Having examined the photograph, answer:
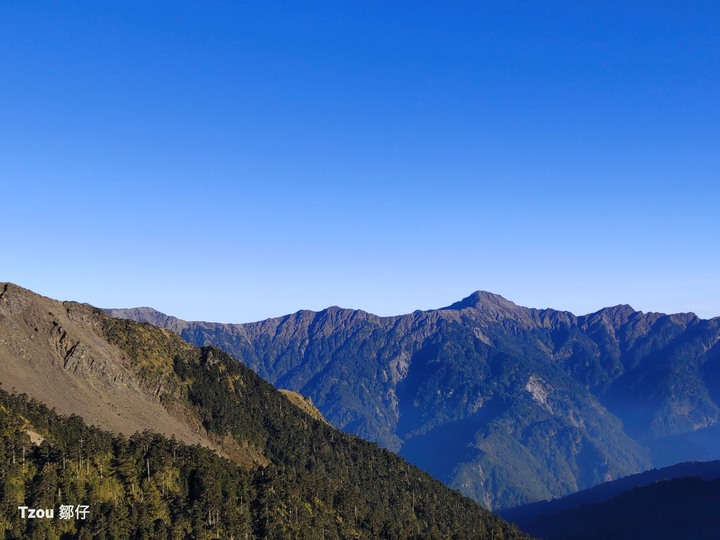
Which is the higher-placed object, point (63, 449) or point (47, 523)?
point (63, 449)

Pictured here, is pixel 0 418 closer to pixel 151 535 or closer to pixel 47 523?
pixel 47 523

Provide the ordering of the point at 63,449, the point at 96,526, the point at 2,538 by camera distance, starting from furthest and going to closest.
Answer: the point at 63,449 < the point at 96,526 < the point at 2,538

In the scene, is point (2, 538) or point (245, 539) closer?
point (2, 538)

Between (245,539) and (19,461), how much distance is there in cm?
6616

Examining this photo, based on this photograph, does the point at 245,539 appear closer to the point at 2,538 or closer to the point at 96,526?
the point at 96,526

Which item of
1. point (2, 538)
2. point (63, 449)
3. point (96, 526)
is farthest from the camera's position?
point (63, 449)

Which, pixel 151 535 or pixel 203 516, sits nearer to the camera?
pixel 151 535

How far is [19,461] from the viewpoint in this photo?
18150 centimetres

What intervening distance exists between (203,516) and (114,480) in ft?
89.0

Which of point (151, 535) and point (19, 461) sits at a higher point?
point (19, 461)

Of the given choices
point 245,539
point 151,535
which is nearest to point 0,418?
point 151,535

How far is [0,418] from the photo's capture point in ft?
644

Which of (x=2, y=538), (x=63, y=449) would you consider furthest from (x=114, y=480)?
(x=2, y=538)

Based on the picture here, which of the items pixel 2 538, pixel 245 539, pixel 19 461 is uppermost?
pixel 19 461
